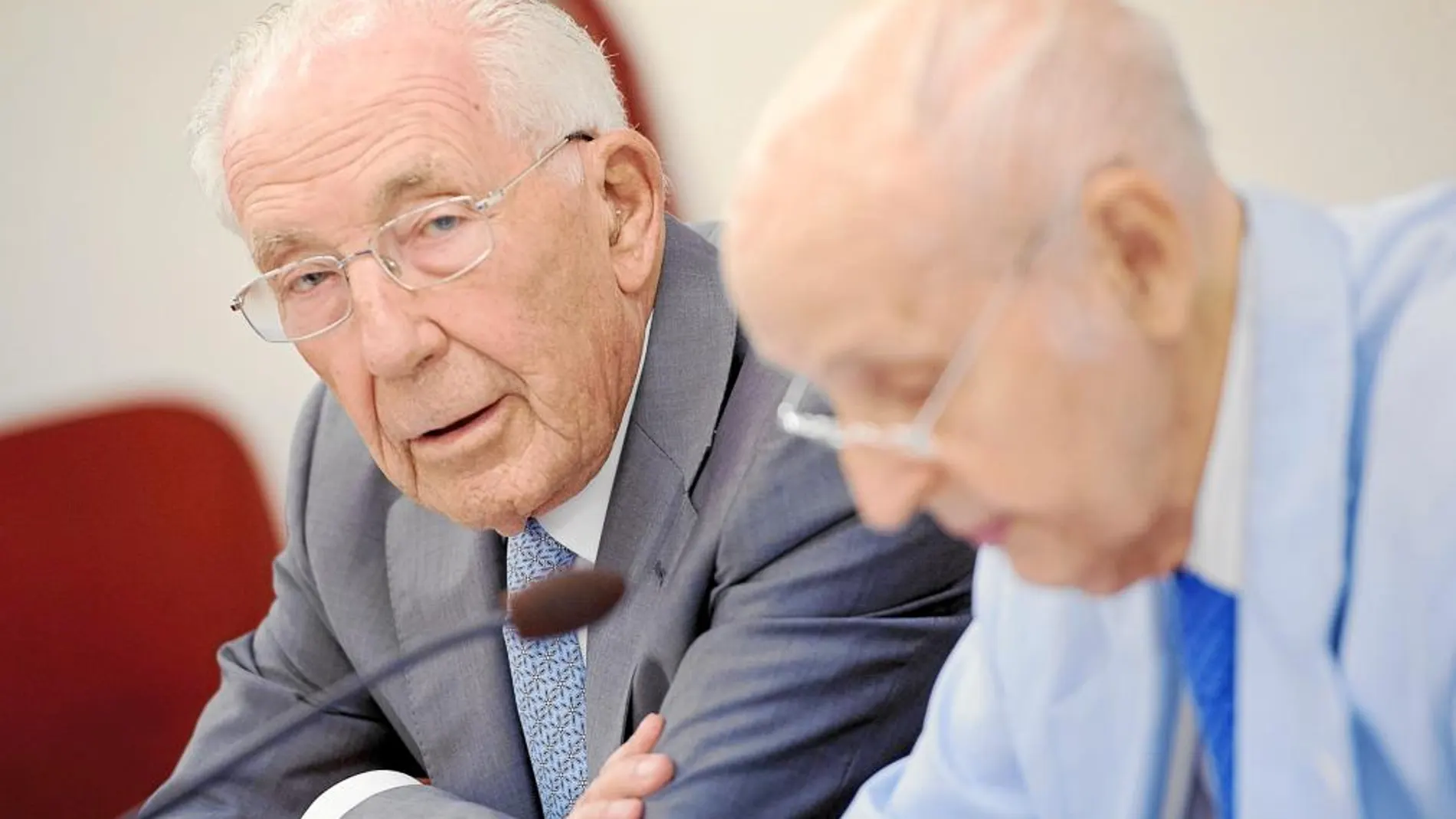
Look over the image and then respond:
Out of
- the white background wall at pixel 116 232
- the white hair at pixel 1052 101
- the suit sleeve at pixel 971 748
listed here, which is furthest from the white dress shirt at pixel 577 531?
the white background wall at pixel 116 232

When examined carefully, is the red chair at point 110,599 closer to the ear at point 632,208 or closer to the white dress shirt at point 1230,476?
the ear at point 632,208

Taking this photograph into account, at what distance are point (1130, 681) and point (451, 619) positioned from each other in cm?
81

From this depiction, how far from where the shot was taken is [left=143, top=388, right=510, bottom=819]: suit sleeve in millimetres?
1656

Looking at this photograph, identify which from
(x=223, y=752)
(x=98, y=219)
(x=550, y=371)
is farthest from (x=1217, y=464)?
(x=98, y=219)

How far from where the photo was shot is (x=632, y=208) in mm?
1481

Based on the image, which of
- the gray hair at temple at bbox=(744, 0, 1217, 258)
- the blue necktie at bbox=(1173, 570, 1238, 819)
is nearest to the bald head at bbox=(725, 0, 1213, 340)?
the gray hair at temple at bbox=(744, 0, 1217, 258)

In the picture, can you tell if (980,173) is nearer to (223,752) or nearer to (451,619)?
(451,619)

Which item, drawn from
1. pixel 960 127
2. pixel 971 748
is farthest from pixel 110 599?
pixel 960 127

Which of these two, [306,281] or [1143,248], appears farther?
[306,281]

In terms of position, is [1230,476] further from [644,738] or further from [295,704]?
[295,704]

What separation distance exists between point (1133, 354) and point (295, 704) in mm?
1180

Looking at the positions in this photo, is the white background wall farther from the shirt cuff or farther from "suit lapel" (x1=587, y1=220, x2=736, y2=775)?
"suit lapel" (x1=587, y1=220, x2=736, y2=775)

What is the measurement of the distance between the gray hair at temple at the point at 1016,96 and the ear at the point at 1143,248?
0.05ft

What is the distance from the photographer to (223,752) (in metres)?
1.67
